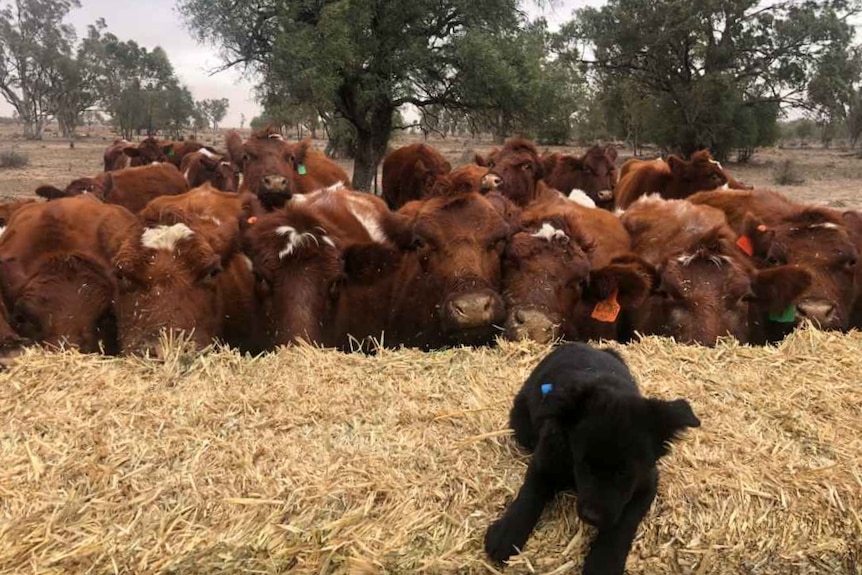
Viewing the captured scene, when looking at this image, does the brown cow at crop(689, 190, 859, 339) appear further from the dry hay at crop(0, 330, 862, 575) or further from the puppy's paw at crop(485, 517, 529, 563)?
the puppy's paw at crop(485, 517, 529, 563)

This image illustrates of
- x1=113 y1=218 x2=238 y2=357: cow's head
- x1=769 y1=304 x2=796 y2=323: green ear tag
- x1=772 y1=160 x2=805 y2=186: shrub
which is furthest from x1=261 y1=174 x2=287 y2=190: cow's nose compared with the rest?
x1=772 y1=160 x2=805 y2=186: shrub

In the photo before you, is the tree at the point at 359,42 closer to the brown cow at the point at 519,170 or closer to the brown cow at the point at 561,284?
the brown cow at the point at 519,170

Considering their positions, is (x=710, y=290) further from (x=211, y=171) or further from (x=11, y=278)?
(x=211, y=171)

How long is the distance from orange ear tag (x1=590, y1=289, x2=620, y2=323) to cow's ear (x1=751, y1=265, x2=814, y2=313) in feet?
3.69

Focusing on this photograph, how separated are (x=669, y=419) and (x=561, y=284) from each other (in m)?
2.72

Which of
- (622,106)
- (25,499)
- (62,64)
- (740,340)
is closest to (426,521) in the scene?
(25,499)

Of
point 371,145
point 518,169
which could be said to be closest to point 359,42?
point 371,145

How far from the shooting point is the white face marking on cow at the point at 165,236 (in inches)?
192

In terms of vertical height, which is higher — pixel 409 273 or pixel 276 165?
pixel 276 165

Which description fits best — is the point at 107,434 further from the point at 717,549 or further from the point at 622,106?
the point at 622,106

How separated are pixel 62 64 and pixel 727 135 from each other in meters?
58.0

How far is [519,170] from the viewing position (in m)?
10.3

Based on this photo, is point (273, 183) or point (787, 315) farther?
point (273, 183)

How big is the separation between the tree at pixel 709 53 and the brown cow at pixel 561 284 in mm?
33075
